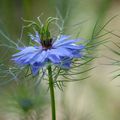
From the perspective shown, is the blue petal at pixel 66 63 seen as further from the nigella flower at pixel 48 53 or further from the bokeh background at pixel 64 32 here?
the bokeh background at pixel 64 32

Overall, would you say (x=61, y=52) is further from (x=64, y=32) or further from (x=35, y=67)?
(x=64, y=32)

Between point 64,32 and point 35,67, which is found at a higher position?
point 64,32

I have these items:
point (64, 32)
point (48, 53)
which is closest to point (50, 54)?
point (48, 53)

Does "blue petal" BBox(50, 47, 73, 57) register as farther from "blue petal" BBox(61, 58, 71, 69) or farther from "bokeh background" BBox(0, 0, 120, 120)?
"bokeh background" BBox(0, 0, 120, 120)

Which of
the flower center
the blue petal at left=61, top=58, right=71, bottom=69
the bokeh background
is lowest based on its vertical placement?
the blue petal at left=61, top=58, right=71, bottom=69

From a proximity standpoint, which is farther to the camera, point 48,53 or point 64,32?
point 64,32

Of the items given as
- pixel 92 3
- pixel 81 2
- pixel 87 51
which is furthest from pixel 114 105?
pixel 87 51

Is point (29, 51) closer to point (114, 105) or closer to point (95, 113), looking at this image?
point (95, 113)

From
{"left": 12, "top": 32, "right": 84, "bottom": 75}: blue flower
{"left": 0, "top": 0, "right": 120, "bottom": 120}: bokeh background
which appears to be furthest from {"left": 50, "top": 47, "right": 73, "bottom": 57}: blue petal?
{"left": 0, "top": 0, "right": 120, "bottom": 120}: bokeh background
